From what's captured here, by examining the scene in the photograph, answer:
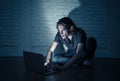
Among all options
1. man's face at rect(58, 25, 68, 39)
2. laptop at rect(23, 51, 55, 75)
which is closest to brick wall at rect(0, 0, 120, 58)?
man's face at rect(58, 25, 68, 39)

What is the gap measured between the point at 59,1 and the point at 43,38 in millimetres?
676

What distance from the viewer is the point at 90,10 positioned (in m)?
4.65

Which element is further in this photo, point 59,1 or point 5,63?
point 59,1

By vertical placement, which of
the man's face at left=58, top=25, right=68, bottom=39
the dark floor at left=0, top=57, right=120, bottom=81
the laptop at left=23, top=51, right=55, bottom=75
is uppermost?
the man's face at left=58, top=25, right=68, bottom=39

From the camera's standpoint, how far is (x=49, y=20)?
4.69 m

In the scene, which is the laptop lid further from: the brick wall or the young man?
the brick wall

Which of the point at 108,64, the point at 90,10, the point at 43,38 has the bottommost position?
the point at 108,64

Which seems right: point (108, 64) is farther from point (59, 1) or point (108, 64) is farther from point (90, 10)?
point (59, 1)

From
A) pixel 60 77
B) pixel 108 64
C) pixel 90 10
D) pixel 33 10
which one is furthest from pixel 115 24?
pixel 60 77

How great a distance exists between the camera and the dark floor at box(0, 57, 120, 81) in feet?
10.6

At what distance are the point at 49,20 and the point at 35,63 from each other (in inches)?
60.8

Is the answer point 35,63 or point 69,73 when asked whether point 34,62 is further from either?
point 69,73

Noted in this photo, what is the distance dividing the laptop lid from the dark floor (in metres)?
0.07

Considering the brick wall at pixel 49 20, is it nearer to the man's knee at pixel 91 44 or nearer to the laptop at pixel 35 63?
the man's knee at pixel 91 44
